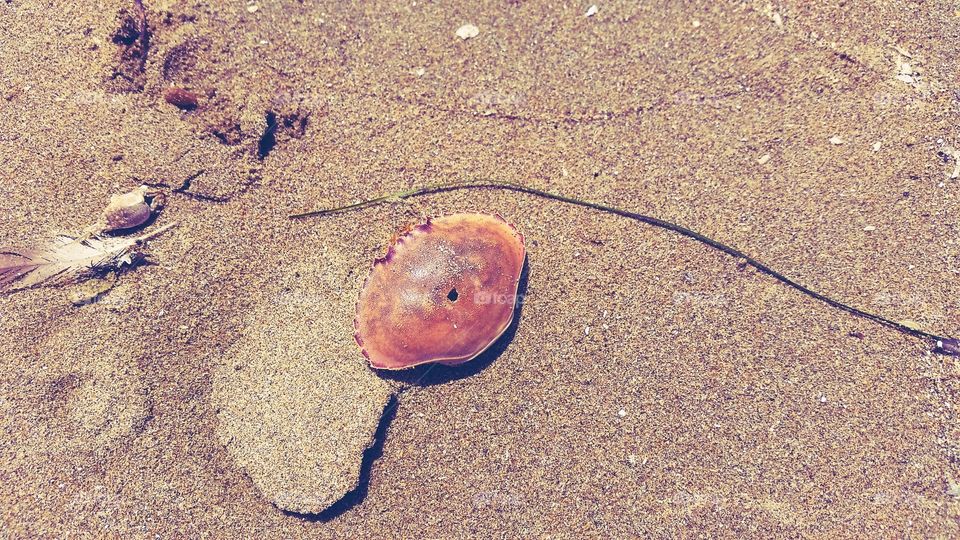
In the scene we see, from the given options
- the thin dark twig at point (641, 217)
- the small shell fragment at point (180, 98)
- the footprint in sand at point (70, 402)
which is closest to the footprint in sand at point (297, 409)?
the footprint in sand at point (70, 402)

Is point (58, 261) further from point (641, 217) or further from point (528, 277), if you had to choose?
point (641, 217)

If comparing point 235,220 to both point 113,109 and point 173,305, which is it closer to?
point 173,305

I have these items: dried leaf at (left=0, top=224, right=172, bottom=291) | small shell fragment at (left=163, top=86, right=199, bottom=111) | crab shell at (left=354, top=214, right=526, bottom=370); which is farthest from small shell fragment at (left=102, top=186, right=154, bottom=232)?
crab shell at (left=354, top=214, right=526, bottom=370)

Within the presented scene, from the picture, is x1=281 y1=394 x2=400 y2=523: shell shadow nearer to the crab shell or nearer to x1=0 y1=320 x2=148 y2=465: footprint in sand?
the crab shell

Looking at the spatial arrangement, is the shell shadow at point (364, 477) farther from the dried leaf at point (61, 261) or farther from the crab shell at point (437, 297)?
the dried leaf at point (61, 261)

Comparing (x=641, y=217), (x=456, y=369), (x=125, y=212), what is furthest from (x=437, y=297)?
(x=125, y=212)

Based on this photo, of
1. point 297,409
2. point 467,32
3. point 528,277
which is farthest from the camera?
point 467,32
